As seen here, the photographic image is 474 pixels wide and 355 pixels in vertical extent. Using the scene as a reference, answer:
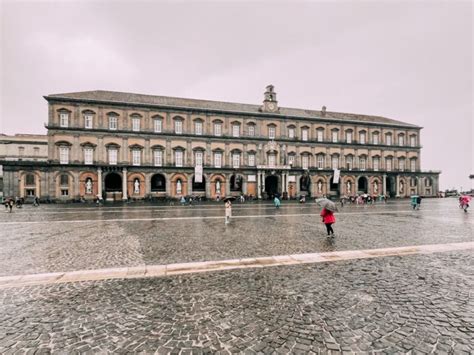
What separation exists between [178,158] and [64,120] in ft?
53.7

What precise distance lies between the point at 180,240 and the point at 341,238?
5.74m

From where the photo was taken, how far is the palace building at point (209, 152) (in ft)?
107

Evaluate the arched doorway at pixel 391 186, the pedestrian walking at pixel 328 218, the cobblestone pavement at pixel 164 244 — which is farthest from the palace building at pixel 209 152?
the pedestrian walking at pixel 328 218

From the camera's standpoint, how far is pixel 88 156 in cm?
3341

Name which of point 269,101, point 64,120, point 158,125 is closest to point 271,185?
point 269,101

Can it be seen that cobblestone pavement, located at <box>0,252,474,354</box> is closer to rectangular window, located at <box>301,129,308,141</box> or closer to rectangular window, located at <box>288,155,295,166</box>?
rectangular window, located at <box>288,155,295,166</box>

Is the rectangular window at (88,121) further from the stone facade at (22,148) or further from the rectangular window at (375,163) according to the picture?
the rectangular window at (375,163)

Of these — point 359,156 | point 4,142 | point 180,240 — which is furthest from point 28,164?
point 359,156

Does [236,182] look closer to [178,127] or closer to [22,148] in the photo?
[178,127]

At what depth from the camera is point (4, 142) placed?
49.7m

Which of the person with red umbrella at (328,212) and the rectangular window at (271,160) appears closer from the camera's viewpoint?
the person with red umbrella at (328,212)

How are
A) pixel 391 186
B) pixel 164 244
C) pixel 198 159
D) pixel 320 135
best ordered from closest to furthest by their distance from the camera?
pixel 164 244, pixel 198 159, pixel 320 135, pixel 391 186

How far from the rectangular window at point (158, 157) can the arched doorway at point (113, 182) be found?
5.79 metres

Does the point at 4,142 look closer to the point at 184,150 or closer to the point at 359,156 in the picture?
the point at 184,150
